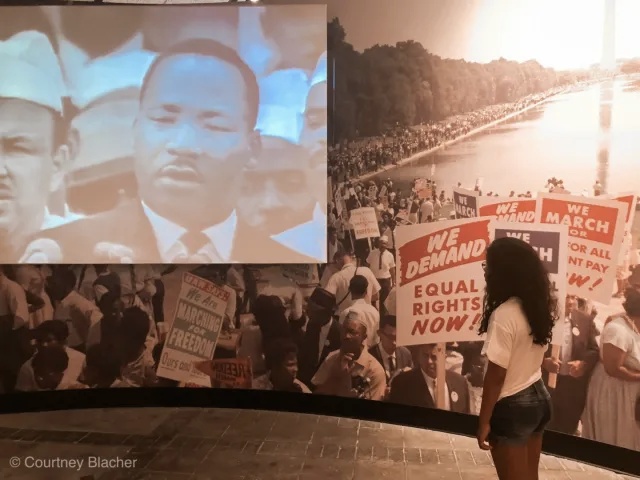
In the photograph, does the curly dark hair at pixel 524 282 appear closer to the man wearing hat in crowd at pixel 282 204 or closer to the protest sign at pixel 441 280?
the protest sign at pixel 441 280

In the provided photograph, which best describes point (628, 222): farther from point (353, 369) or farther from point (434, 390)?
point (353, 369)

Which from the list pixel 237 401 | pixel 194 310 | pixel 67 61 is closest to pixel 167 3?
pixel 67 61

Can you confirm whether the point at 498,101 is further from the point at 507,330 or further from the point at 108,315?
the point at 108,315

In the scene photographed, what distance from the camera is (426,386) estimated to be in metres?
3.44

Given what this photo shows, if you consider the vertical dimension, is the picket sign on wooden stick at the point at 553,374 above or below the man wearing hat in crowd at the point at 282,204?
below

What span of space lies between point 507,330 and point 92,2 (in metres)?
3.45

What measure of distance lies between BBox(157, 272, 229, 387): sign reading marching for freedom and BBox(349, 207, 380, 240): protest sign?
107 cm

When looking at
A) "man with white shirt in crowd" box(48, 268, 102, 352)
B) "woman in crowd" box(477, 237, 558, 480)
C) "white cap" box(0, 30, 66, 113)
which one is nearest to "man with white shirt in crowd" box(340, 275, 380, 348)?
"woman in crowd" box(477, 237, 558, 480)

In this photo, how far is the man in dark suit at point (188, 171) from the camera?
3463 mm

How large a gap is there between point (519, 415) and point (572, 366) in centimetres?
147

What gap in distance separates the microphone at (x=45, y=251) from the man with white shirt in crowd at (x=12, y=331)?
38 cm

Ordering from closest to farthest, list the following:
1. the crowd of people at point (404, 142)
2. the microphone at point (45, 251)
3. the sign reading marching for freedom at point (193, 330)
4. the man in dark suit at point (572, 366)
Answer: the man in dark suit at point (572, 366) < the crowd of people at point (404, 142) < the microphone at point (45, 251) < the sign reading marching for freedom at point (193, 330)

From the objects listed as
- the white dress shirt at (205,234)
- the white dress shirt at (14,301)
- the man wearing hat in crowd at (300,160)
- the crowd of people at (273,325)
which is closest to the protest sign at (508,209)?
the crowd of people at (273,325)

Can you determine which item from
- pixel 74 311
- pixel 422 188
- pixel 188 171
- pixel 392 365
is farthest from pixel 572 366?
pixel 74 311
